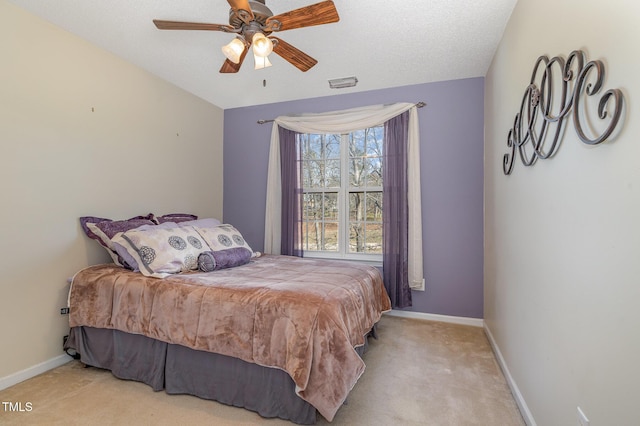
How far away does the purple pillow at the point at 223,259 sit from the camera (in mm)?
2502

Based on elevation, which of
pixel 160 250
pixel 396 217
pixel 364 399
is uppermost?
pixel 396 217

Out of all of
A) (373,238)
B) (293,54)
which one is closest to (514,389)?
(373,238)

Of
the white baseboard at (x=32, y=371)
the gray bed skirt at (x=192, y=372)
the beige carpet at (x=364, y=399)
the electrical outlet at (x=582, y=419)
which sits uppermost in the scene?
the electrical outlet at (x=582, y=419)

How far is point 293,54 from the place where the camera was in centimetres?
214

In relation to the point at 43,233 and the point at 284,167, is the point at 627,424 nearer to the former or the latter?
the point at 43,233

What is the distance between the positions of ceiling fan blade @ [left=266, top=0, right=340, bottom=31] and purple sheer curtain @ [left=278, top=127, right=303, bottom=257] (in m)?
2.10

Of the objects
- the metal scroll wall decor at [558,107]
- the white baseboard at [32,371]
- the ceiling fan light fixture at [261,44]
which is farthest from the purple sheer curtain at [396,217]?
the white baseboard at [32,371]

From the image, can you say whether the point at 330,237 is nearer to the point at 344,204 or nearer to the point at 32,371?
the point at 344,204

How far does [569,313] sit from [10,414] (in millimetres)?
2962

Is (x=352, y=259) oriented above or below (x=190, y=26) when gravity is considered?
below

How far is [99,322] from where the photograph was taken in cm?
223

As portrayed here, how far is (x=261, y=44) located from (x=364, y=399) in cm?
226

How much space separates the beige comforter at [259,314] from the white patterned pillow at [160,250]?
12 centimetres

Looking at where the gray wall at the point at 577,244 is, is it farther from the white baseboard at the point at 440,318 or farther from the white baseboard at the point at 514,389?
the white baseboard at the point at 440,318
